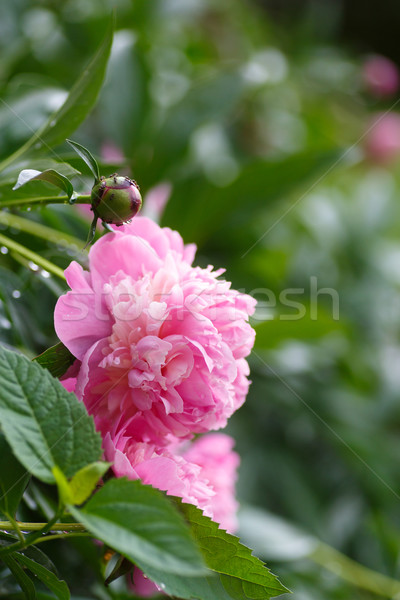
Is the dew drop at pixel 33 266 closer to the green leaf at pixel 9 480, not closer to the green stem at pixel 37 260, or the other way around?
the green stem at pixel 37 260

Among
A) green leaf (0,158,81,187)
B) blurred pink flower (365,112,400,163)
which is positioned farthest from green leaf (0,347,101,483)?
blurred pink flower (365,112,400,163)

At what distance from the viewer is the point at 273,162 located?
2.23 feet

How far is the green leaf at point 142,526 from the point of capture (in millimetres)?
215

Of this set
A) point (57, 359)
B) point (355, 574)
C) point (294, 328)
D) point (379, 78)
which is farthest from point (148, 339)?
point (379, 78)

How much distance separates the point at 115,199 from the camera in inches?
11.9

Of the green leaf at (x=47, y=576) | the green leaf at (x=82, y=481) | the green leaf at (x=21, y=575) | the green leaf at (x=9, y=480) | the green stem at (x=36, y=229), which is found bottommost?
the green leaf at (x=21, y=575)

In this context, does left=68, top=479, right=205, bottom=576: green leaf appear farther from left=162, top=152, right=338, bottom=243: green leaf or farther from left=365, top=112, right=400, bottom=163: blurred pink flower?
left=365, top=112, right=400, bottom=163: blurred pink flower

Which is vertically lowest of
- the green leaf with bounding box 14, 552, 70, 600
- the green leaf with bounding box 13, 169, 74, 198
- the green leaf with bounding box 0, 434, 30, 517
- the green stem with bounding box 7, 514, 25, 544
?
the green leaf with bounding box 14, 552, 70, 600

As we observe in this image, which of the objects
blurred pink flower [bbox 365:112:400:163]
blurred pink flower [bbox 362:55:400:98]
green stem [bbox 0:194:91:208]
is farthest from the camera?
blurred pink flower [bbox 365:112:400:163]

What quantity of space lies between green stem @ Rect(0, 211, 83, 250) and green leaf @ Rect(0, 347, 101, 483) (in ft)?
0.51

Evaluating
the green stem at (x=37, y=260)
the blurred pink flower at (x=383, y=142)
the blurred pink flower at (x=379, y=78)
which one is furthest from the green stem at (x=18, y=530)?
the blurred pink flower at (x=383, y=142)

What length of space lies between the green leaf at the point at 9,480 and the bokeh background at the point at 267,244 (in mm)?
114

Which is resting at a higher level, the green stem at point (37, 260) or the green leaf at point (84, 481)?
the green stem at point (37, 260)

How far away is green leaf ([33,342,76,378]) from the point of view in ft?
1.02
